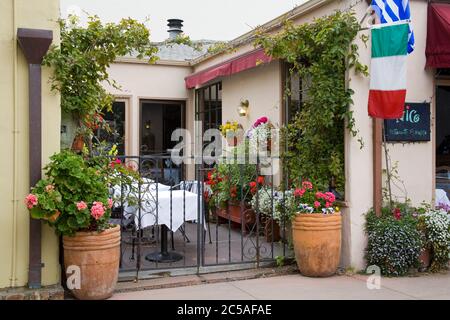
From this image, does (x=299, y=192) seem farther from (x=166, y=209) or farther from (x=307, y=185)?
(x=166, y=209)

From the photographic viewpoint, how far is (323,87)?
217 inches

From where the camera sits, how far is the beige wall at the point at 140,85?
34.5 feet

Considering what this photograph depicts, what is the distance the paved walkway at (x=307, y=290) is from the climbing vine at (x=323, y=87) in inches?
45.2

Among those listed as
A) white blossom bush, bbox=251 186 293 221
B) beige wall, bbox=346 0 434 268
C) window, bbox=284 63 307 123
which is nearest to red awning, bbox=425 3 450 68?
beige wall, bbox=346 0 434 268

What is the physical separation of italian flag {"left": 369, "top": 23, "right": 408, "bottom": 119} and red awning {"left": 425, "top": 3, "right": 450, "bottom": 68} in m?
0.76

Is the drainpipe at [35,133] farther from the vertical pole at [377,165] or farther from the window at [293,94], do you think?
the vertical pole at [377,165]

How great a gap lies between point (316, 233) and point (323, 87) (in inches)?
65.3

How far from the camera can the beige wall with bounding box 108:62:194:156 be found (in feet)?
34.5

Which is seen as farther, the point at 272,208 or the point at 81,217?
the point at 272,208

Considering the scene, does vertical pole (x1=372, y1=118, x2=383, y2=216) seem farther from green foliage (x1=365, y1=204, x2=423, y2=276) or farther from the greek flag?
the greek flag

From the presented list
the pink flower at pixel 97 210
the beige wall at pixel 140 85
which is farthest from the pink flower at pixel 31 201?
the beige wall at pixel 140 85

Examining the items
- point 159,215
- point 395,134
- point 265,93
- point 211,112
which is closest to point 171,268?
point 159,215

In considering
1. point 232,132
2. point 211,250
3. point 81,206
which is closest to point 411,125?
point 211,250

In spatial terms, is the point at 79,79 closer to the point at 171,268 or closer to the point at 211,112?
the point at 171,268
